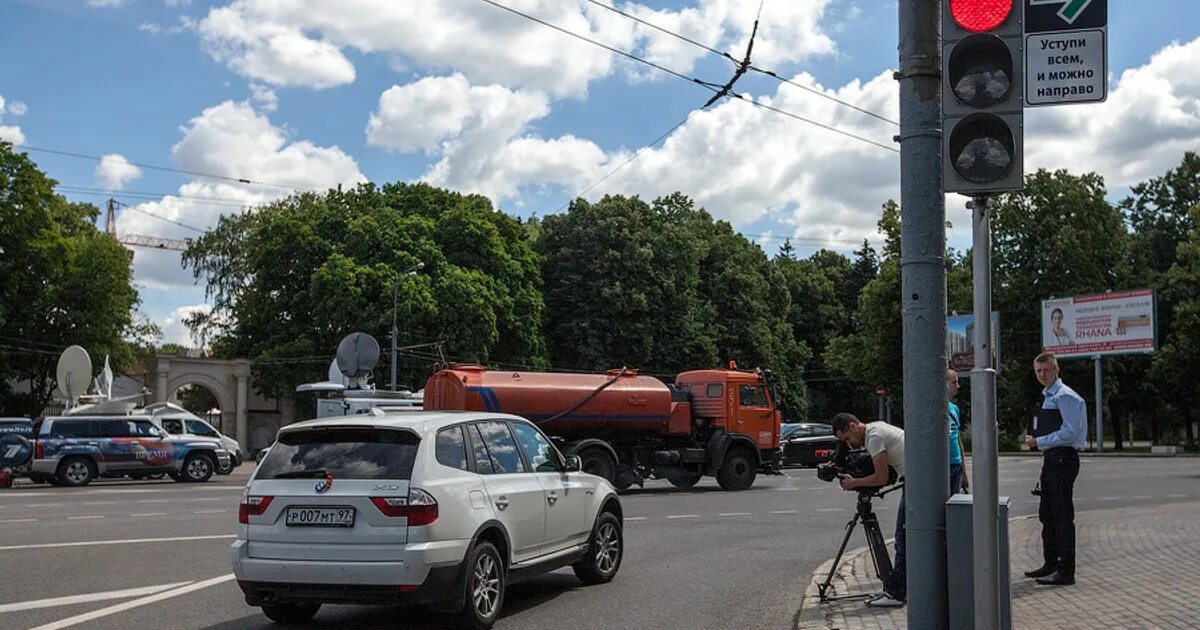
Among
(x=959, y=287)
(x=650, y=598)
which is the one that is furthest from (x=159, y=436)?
(x=959, y=287)

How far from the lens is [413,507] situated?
7867 millimetres

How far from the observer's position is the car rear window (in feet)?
26.7

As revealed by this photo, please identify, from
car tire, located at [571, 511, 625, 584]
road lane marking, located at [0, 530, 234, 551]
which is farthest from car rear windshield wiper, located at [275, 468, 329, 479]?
road lane marking, located at [0, 530, 234, 551]

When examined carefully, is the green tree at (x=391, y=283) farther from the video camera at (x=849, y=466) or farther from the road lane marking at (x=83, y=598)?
the video camera at (x=849, y=466)

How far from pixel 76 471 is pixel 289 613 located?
2373 centimetres

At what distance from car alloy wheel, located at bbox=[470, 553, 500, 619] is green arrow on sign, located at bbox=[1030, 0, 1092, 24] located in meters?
5.17

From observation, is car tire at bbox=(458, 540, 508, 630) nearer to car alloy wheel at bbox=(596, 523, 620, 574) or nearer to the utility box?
car alloy wheel at bbox=(596, 523, 620, 574)

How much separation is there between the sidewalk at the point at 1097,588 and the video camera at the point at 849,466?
100 cm

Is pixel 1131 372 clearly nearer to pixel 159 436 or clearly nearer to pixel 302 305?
pixel 302 305

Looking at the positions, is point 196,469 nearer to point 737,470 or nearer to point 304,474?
point 737,470

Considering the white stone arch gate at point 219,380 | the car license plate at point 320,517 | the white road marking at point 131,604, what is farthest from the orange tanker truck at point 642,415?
the white stone arch gate at point 219,380

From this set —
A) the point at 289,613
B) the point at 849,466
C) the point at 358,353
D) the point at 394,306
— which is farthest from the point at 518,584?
the point at 394,306

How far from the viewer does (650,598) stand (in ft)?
31.8

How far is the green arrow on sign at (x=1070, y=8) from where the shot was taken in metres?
5.91
